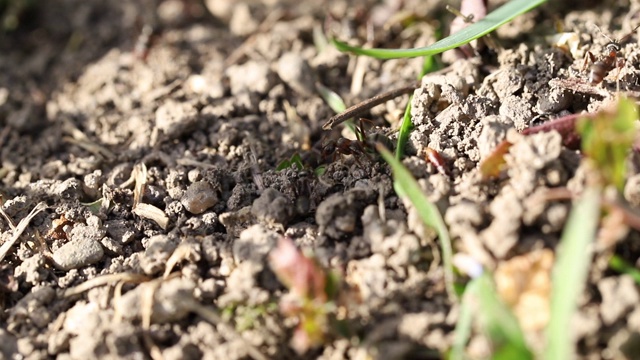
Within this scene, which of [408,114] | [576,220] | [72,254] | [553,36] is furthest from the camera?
[553,36]

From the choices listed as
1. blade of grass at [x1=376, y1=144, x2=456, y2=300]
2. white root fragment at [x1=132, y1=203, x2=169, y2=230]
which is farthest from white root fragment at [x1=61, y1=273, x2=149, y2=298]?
blade of grass at [x1=376, y1=144, x2=456, y2=300]

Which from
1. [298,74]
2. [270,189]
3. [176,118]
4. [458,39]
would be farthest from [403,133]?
[176,118]

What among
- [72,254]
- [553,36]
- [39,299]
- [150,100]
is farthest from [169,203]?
[553,36]

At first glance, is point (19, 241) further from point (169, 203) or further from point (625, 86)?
point (625, 86)

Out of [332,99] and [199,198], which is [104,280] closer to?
[199,198]

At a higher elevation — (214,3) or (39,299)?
(214,3)

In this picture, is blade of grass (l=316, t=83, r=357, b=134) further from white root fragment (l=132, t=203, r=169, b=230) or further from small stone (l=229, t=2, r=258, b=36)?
white root fragment (l=132, t=203, r=169, b=230)
